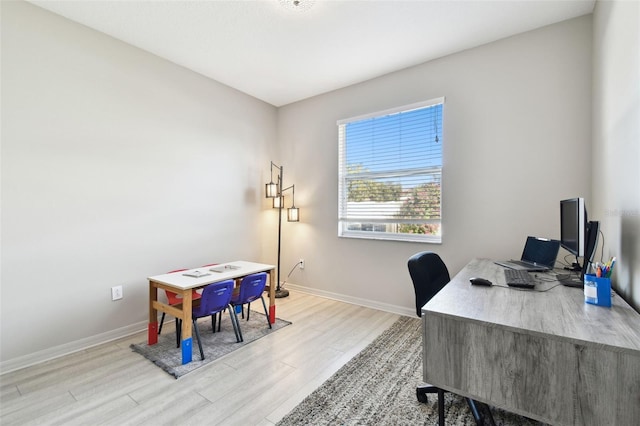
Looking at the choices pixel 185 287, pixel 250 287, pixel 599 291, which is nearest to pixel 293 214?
pixel 250 287

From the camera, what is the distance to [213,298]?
2375mm

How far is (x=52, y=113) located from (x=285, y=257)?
3094mm

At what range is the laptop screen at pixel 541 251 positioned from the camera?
7.25 feet

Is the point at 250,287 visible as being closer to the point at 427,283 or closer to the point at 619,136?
the point at 427,283

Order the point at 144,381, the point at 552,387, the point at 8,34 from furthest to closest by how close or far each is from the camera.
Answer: the point at 8,34
the point at 144,381
the point at 552,387

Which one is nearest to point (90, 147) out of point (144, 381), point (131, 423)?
point (144, 381)

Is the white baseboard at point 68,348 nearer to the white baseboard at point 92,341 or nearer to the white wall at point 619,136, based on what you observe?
the white baseboard at point 92,341

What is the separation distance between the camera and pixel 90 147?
2.61 m

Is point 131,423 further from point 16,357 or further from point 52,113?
point 52,113

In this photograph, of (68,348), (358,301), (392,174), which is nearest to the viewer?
(68,348)

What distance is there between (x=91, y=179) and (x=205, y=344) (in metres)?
1.82

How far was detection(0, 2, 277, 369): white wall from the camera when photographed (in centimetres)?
225

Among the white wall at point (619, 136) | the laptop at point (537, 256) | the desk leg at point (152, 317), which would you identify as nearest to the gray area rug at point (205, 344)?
the desk leg at point (152, 317)

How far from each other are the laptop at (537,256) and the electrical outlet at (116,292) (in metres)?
3.49
